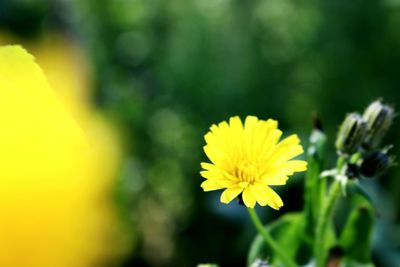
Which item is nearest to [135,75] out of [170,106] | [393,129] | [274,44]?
[170,106]

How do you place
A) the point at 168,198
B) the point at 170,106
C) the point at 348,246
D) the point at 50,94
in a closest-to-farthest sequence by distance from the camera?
the point at 50,94 → the point at 348,246 → the point at 168,198 → the point at 170,106

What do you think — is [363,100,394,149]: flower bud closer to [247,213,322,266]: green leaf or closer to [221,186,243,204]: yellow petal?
[247,213,322,266]: green leaf

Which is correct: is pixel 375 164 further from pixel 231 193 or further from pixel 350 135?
pixel 231 193

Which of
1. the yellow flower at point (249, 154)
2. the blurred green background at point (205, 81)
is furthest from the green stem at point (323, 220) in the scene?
the blurred green background at point (205, 81)

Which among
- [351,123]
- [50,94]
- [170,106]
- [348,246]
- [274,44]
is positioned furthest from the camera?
[274,44]

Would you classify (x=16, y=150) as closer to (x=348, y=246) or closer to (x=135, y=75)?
(x=348, y=246)

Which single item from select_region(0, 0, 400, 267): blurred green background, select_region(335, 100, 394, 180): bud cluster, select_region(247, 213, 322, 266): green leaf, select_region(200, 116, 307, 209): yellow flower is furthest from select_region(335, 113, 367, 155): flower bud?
select_region(0, 0, 400, 267): blurred green background

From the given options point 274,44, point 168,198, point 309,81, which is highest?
point 274,44

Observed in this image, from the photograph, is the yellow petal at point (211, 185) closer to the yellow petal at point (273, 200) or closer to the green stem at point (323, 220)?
the yellow petal at point (273, 200)
